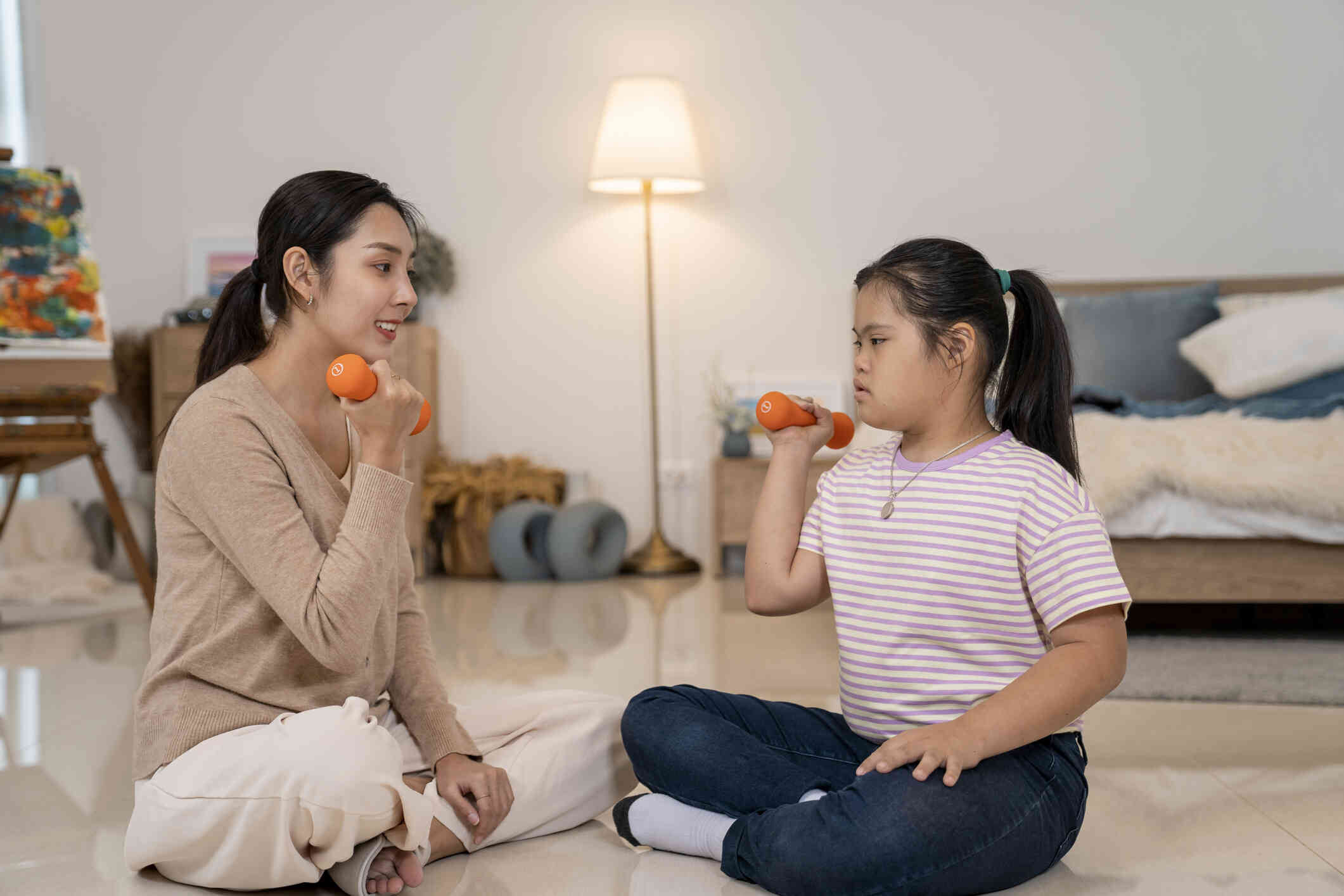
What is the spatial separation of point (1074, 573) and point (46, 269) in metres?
2.79

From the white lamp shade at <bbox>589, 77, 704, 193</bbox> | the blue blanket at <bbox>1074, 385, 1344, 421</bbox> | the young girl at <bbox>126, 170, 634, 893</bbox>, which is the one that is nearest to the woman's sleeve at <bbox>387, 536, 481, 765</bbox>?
the young girl at <bbox>126, 170, 634, 893</bbox>

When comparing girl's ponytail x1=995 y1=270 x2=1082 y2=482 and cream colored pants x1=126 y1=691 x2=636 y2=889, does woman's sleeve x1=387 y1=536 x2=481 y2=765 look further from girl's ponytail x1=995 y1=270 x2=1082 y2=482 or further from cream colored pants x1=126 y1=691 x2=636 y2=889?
girl's ponytail x1=995 y1=270 x2=1082 y2=482

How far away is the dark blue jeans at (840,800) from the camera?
1.14 metres

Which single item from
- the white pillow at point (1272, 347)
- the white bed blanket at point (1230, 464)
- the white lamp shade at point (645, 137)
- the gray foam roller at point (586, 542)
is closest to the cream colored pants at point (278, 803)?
the white bed blanket at point (1230, 464)

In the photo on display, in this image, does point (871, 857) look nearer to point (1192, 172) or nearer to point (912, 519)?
point (912, 519)

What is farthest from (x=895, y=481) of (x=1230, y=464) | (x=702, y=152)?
(x=702, y=152)

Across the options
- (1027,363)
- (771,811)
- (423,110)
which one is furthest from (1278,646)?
(423,110)

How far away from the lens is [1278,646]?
266 centimetres

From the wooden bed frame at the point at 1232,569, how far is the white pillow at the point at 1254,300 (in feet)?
3.58

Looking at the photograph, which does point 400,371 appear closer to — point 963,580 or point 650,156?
point 650,156

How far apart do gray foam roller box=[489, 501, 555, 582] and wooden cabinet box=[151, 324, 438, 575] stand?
26 cm

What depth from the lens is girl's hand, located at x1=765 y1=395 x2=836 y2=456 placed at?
1.40 meters

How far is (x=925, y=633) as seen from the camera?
1236 millimetres

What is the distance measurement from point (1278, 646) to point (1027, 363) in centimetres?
171
